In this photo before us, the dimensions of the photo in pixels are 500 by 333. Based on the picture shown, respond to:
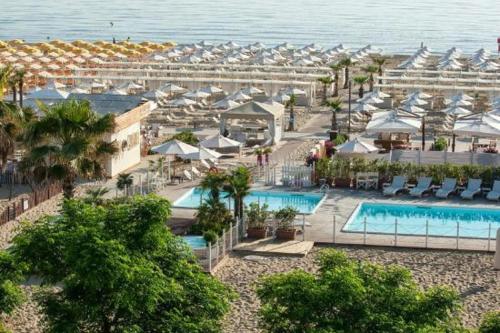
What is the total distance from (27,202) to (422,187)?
860 cm

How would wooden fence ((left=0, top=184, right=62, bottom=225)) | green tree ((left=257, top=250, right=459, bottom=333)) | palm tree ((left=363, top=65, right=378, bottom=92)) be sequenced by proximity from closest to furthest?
green tree ((left=257, top=250, right=459, bottom=333)) → wooden fence ((left=0, top=184, right=62, bottom=225)) → palm tree ((left=363, top=65, right=378, bottom=92))

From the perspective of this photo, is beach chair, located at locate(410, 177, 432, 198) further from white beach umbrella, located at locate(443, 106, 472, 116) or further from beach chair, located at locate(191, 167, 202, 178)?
white beach umbrella, located at locate(443, 106, 472, 116)

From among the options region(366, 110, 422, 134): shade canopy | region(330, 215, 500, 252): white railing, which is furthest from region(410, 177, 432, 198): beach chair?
region(366, 110, 422, 134): shade canopy

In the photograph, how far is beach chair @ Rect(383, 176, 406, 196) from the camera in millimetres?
24192

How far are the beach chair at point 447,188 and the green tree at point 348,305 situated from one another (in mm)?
13160

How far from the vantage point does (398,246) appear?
19828 mm

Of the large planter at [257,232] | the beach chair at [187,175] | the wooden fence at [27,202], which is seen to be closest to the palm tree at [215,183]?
the large planter at [257,232]

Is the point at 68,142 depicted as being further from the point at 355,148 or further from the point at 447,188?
the point at 355,148

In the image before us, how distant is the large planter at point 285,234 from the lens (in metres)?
20.2

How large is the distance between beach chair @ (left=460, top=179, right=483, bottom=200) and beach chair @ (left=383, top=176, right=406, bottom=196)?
4.50 feet

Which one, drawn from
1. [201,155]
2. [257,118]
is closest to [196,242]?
[201,155]

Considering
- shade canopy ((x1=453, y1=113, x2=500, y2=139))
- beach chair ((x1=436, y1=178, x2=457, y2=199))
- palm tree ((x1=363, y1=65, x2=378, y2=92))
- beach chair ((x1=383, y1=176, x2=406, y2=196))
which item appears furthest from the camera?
palm tree ((x1=363, y1=65, x2=378, y2=92))

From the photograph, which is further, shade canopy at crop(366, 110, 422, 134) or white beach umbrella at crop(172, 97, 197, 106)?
white beach umbrella at crop(172, 97, 197, 106)

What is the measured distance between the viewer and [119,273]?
415 inches
